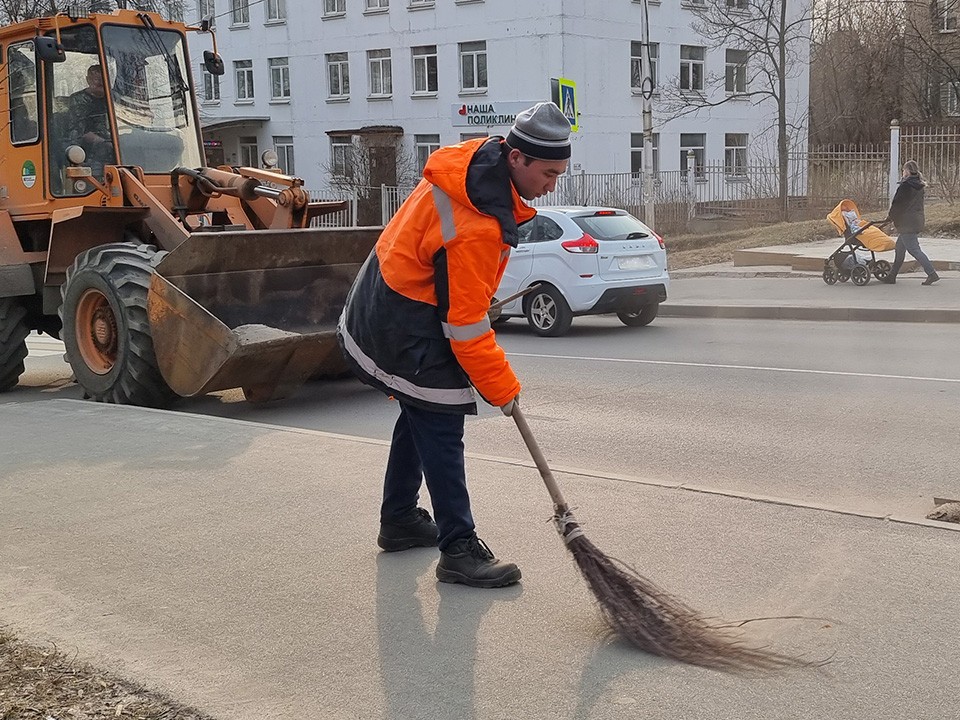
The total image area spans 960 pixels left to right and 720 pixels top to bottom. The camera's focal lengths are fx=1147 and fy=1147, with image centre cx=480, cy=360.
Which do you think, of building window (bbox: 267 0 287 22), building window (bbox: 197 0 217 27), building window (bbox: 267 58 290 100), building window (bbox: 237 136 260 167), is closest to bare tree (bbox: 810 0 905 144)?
building window (bbox: 267 0 287 22)

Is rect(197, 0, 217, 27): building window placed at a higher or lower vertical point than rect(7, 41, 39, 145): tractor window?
higher

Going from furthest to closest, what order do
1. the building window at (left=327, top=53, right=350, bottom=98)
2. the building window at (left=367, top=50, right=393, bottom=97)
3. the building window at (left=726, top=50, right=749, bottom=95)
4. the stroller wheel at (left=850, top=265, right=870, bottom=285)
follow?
1. the building window at (left=726, top=50, right=749, bottom=95)
2. the building window at (left=327, top=53, right=350, bottom=98)
3. the building window at (left=367, top=50, right=393, bottom=97)
4. the stroller wheel at (left=850, top=265, right=870, bottom=285)

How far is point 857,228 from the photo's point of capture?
56.6ft

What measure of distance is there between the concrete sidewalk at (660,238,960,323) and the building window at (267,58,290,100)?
91.0 feet

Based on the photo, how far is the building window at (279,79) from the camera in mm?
45031

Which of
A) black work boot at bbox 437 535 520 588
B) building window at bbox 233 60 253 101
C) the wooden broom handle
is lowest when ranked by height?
black work boot at bbox 437 535 520 588

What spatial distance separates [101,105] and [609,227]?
617 cm

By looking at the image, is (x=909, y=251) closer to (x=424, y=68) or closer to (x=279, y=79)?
(x=424, y=68)

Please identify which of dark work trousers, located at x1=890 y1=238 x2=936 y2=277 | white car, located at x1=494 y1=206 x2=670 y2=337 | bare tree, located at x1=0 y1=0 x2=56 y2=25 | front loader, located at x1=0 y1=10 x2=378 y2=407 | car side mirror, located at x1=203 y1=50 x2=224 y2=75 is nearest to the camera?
front loader, located at x1=0 y1=10 x2=378 y2=407

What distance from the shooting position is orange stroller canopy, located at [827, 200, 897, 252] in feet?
56.2

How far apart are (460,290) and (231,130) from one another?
4467 centimetres

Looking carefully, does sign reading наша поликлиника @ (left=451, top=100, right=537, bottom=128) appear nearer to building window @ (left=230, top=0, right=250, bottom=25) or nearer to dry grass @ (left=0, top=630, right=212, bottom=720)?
building window @ (left=230, top=0, right=250, bottom=25)

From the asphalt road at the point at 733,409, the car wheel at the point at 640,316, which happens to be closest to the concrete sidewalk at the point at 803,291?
the asphalt road at the point at 733,409

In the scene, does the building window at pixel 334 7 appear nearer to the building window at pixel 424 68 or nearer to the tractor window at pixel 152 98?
the building window at pixel 424 68
